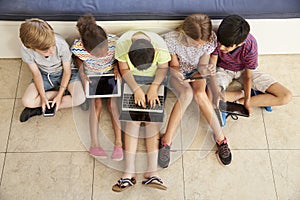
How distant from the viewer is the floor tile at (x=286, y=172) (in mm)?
1802

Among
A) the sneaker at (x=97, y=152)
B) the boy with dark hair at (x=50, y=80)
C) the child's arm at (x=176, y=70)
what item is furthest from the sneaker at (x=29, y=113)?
the child's arm at (x=176, y=70)

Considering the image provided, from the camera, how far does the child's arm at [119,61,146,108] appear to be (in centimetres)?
175

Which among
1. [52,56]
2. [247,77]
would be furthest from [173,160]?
[52,56]

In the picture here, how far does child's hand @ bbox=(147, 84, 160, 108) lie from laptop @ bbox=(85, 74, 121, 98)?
157 millimetres

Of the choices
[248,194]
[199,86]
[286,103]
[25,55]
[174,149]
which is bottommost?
[248,194]

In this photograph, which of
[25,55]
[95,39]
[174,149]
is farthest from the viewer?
[174,149]

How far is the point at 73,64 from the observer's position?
1.90m

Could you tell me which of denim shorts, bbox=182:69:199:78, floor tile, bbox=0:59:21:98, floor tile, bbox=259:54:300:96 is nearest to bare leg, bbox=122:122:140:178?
denim shorts, bbox=182:69:199:78

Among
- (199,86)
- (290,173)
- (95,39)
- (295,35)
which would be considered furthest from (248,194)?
(95,39)

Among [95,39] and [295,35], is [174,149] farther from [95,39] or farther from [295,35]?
[295,35]

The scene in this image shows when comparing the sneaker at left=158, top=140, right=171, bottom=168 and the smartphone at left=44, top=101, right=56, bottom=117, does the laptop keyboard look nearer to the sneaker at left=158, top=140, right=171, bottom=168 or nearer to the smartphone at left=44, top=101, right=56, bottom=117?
the sneaker at left=158, top=140, right=171, bottom=168

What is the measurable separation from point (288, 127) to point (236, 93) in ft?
1.04

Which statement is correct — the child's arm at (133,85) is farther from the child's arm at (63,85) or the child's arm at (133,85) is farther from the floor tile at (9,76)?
the floor tile at (9,76)

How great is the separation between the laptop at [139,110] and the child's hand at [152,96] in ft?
0.06
